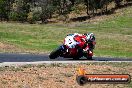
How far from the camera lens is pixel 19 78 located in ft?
53.3

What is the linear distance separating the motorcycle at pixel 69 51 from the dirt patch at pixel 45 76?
390cm

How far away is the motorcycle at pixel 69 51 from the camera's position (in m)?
24.4

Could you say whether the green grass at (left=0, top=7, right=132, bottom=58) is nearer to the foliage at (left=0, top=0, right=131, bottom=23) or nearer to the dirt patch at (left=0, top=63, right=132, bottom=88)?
the dirt patch at (left=0, top=63, right=132, bottom=88)

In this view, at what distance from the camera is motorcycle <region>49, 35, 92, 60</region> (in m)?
24.4

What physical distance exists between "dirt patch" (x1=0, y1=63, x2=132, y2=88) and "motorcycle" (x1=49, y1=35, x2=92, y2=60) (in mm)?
3904

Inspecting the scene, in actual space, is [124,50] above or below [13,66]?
below

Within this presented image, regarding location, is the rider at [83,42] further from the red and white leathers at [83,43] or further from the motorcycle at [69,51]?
the motorcycle at [69,51]

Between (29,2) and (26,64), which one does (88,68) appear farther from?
(29,2)

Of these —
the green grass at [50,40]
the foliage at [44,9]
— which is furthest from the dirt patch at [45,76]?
the foliage at [44,9]

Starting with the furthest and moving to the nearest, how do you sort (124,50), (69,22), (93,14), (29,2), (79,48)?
(29,2)
(93,14)
(69,22)
(124,50)
(79,48)

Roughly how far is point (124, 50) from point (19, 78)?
29.0 metres

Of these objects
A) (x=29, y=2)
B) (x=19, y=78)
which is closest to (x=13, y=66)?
(x=19, y=78)

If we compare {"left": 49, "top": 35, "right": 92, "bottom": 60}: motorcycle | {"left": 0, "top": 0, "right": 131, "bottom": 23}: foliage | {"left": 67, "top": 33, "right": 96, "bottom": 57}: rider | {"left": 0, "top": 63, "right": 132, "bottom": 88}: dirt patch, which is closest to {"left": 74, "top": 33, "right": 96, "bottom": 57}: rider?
{"left": 67, "top": 33, "right": 96, "bottom": 57}: rider

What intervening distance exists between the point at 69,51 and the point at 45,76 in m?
7.44
